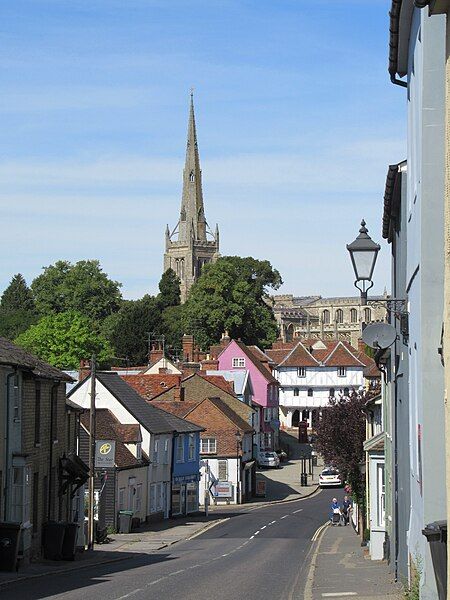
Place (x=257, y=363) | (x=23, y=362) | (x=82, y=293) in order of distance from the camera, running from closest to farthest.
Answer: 1. (x=23, y=362)
2. (x=257, y=363)
3. (x=82, y=293)

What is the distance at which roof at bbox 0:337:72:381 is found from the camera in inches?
1208

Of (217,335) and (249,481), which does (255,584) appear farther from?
(217,335)

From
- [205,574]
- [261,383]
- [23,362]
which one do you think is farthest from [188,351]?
[205,574]

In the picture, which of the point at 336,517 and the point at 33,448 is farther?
the point at 336,517

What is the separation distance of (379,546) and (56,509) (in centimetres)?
1114

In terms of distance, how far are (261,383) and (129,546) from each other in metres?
59.2

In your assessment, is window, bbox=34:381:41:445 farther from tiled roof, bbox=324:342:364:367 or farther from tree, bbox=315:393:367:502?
tiled roof, bbox=324:342:364:367

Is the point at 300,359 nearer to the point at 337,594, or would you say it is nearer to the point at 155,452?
the point at 155,452

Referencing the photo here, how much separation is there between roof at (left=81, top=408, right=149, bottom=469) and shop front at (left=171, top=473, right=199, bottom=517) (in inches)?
268

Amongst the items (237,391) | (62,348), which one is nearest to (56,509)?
(237,391)

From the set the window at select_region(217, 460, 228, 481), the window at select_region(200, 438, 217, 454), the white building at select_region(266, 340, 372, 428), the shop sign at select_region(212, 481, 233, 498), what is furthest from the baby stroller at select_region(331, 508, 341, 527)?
the white building at select_region(266, 340, 372, 428)

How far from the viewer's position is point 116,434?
186ft

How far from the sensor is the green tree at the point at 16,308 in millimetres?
139625

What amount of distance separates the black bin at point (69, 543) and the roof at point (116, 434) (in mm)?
17613
